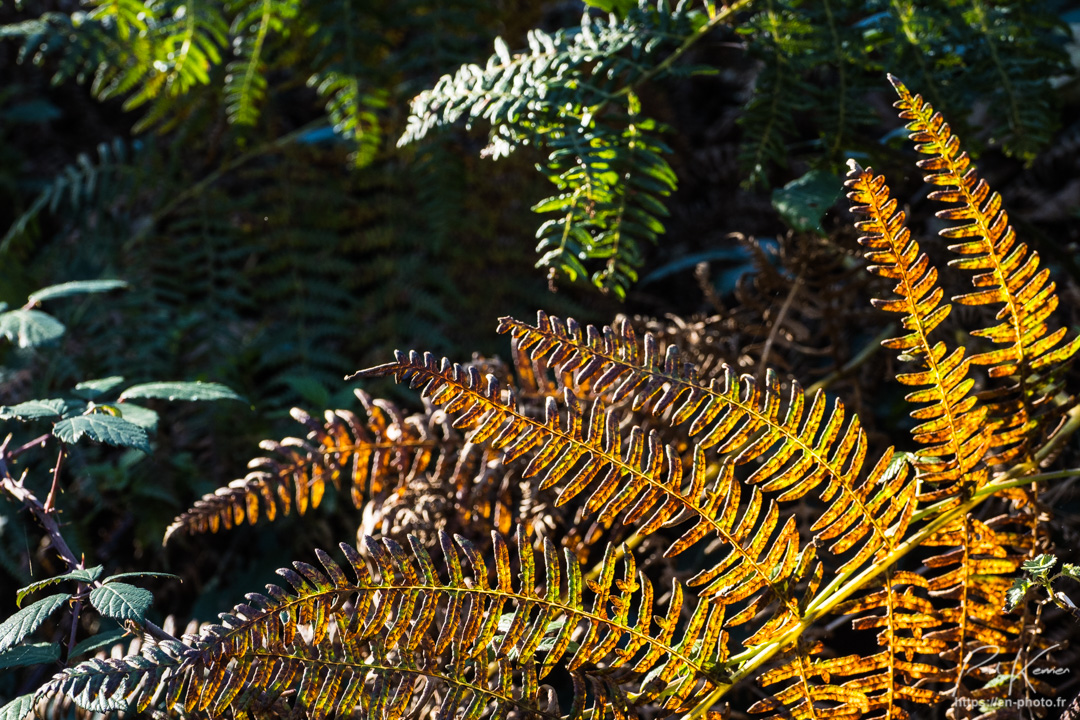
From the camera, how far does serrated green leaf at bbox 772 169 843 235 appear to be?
1.45 m

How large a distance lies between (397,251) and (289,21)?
2.70 feet

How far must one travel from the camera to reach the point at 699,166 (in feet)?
9.57

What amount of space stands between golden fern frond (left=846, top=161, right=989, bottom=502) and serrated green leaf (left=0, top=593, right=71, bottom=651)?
1095 mm

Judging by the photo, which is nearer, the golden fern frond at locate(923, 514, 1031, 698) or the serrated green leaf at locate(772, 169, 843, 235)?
the golden fern frond at locate(923, 514, 1031, 698)

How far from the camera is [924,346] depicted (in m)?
0.98

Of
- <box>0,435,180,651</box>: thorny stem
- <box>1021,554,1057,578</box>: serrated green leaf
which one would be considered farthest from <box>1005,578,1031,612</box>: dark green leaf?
<box>0,435,180,651</box>: thorny stem

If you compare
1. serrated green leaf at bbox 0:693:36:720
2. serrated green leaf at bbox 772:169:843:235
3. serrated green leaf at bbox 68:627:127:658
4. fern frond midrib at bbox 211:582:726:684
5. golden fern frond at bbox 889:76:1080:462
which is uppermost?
serrated green leaf at bbox 772:169:843:235

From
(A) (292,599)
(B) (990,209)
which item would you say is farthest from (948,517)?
(A) (292,599)

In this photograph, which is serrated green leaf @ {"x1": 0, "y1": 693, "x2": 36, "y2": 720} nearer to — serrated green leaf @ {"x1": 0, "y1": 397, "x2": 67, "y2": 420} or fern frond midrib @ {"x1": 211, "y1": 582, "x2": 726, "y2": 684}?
fern frond midrib @ {"x1": 211, "y1": 582, "x2": 726, "y2": 684}

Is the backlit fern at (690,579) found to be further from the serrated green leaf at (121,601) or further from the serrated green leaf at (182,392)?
the serrated green leaf at (182,392)

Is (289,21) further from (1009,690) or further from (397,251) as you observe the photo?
(1009,690)

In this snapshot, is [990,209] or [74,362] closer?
[990,209]

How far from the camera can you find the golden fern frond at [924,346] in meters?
0.96

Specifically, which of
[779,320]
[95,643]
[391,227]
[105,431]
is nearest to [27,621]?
[95,643]
